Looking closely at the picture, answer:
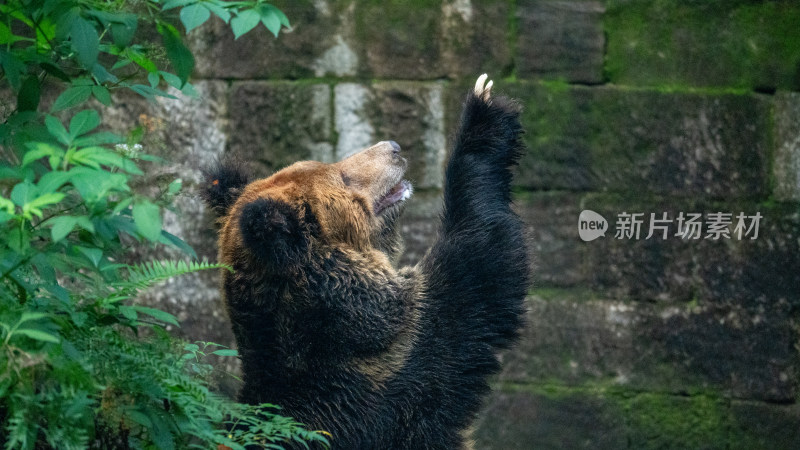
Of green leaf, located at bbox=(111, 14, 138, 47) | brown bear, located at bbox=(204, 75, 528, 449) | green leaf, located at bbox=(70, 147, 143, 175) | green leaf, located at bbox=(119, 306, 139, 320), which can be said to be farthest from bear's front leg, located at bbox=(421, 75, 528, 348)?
green leaf, located at bbox=(70, 147, 143, 175)

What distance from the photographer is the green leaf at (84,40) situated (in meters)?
2.30

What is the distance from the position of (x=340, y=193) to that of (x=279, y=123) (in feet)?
5.24

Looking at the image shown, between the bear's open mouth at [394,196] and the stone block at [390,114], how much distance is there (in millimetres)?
1124

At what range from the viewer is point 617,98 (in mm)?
5363

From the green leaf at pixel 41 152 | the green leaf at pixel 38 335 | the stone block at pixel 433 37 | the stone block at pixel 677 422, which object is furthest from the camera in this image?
the stone block at pixel 677 422

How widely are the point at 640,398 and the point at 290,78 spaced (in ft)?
9.49

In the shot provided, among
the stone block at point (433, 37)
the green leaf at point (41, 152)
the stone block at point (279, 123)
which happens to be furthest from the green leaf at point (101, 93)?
the stone block at point (433, 37)

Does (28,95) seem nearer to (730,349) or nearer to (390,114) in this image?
(390,114)

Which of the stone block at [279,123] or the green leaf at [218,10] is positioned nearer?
the green leaf at [218,10]

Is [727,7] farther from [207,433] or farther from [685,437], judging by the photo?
[207,433]
